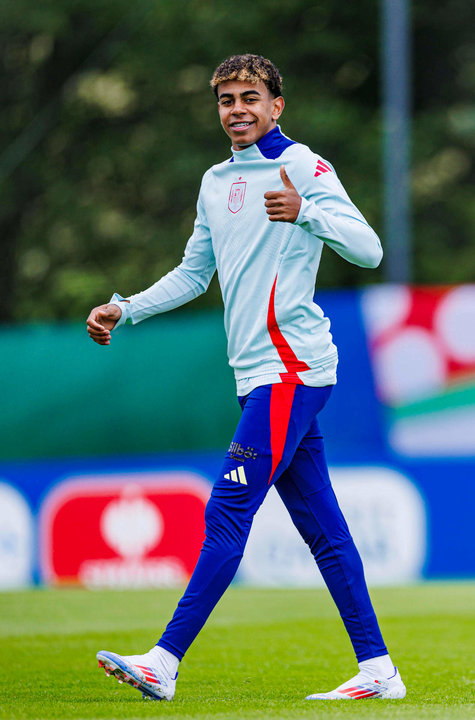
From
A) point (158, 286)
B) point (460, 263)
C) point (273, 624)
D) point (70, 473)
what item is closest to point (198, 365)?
point (70, 473)

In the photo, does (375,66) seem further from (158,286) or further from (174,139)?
(158,286)

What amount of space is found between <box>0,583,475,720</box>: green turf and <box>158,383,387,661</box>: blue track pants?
31cm

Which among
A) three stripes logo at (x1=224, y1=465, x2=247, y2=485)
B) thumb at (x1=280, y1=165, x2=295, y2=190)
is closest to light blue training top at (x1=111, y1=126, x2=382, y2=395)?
thumb at (x1=280, y1=165, x2=295, y2=190)

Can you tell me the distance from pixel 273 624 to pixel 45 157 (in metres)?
14.8

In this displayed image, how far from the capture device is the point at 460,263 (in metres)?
20.3

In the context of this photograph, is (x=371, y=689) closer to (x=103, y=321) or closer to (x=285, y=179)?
(x=103, y=321)

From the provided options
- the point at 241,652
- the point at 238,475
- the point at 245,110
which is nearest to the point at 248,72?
the point at 245,110

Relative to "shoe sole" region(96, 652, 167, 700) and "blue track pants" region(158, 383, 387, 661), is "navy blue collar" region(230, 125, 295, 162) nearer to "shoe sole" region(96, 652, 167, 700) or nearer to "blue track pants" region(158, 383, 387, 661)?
"blue track pants" region(158, 383, 387, 661)

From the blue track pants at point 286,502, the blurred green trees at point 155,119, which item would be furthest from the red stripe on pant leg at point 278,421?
the blurred green trees at point 155,119

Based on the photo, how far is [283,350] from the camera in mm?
4660

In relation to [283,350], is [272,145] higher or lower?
higher

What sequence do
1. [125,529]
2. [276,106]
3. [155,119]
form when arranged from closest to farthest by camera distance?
[276,106]
[125,529]
[155,119]

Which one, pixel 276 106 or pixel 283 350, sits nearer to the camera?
pixel 283 350

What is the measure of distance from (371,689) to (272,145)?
1.97 m
